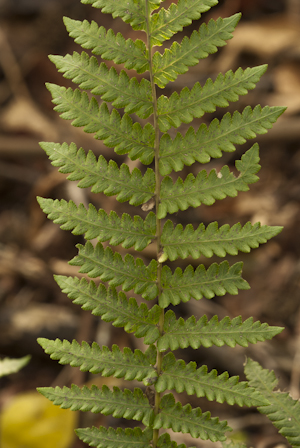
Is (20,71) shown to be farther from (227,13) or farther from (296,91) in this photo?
(296,91)

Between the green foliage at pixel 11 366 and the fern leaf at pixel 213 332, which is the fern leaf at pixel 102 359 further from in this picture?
the green foliage at pixel 11 366

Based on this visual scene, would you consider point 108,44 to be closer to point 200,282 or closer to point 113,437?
point 200,282

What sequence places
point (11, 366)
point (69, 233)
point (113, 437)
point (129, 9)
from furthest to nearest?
point (69, 233) < point (11, 366) < point (113, 437) < point (129, 9)

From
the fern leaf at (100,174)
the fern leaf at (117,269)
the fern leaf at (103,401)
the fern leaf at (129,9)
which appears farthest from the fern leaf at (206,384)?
the fern leaf at (129,9)

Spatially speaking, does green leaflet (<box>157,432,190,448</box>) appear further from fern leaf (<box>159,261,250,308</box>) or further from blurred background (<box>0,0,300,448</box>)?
blurred background (<box>0,0,300,448</box>)

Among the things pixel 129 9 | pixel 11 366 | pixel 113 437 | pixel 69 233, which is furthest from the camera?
pixel 69 233

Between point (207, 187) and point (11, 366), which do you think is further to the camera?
point (11, 366)

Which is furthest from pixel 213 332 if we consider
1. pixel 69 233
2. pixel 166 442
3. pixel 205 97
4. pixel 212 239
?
pixel 69 233
